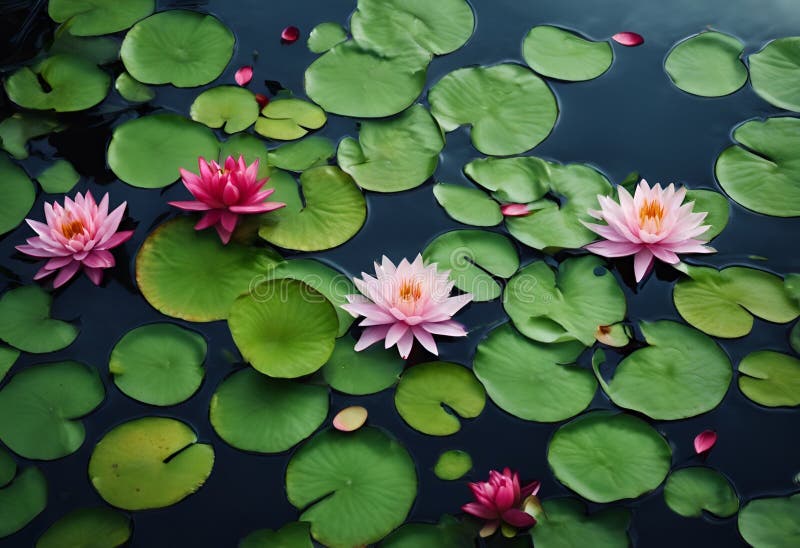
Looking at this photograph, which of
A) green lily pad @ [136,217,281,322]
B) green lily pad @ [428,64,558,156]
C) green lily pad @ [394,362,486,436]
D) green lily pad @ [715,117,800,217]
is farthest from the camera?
green lily pad @ [428,64,558,156]

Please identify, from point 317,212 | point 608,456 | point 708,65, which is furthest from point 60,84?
point 708,65

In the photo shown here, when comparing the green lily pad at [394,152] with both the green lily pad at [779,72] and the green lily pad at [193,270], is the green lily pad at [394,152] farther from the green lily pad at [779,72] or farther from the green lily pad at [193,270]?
the green lily pad at [779,72]

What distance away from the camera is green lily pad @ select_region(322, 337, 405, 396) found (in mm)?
2305

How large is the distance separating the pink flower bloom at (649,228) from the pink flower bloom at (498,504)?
885 mm

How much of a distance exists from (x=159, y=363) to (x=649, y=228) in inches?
63.3

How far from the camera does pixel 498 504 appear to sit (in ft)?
6.62

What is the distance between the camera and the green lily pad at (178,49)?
10.2 feet

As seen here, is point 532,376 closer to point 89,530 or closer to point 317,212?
point 317,212

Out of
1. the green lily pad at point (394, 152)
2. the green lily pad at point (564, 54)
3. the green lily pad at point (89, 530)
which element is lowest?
the green lily pad at point (89, 530)

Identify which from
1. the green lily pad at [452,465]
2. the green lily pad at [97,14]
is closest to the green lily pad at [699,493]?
the green lily pad at [452,465]

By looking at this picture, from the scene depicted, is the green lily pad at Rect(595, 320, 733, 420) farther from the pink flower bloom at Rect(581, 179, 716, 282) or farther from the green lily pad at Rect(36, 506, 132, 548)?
the green lily pad at Rect(36, 506, 132, 548)

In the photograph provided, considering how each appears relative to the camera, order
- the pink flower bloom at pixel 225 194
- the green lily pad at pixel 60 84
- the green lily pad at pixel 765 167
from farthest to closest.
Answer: the green lily pad at pixel 60 84, the green lily pad at pixel 765 167, the pink flower bloom at pixel 225 194

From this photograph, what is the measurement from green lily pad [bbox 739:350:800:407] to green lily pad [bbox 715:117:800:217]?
2.05 feet

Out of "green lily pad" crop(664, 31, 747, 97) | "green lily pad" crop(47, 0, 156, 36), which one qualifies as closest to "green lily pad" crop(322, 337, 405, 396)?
"green lily pad" crop(664, 31, 747, 97)
